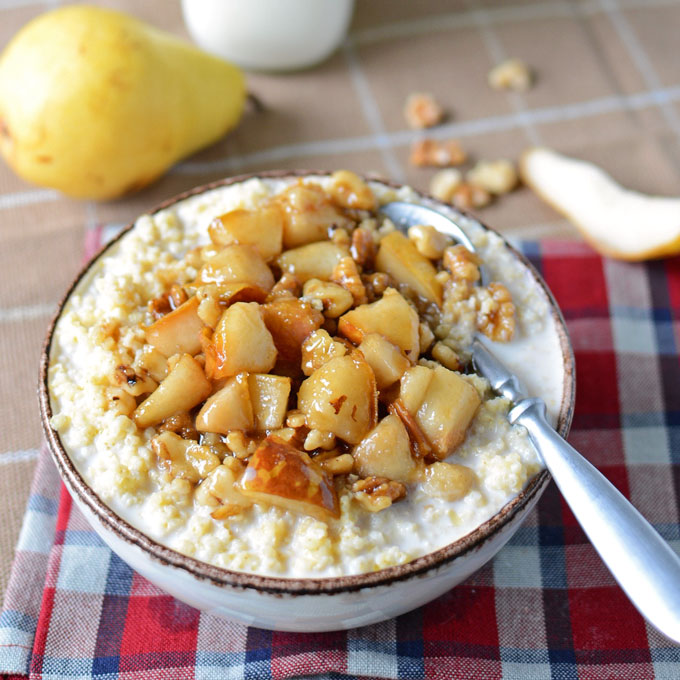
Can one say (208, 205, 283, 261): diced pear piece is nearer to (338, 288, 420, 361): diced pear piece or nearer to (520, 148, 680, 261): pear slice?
(338, 288, 420, 361): diced pear piece

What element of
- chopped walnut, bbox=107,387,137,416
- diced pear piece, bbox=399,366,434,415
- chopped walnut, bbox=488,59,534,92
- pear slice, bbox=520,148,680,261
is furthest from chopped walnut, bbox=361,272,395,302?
chopped walnut, bbox=488,59,534,92

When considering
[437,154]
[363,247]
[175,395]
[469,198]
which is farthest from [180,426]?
[437,154]

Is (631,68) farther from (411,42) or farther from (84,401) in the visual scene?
(84,401)

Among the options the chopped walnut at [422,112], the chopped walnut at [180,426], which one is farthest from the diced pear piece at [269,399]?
the chopped walnut at [422,112]

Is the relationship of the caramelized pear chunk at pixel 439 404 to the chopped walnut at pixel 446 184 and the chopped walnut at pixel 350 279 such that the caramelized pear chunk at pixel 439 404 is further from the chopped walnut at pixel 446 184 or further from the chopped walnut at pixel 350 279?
the chopped walnut at pixel 446 184

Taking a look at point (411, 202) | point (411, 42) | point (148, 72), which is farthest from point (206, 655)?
point (411, 42)

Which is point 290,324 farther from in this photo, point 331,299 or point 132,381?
point 132,381
